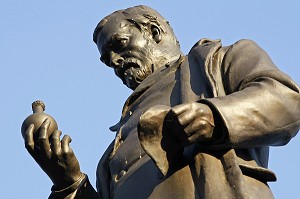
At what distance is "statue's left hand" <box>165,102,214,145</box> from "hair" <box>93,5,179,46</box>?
2249 mm

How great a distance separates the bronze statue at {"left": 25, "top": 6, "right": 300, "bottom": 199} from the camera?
5504mm

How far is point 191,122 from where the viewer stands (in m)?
5.43

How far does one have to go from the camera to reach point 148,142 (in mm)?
5473

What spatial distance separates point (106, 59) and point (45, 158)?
4.87 feet

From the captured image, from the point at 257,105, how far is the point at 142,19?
2238 mm

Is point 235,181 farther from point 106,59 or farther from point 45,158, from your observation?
point 106,59

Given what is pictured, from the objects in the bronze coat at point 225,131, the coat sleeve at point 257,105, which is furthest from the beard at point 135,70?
the coat sleeve at point 257,105

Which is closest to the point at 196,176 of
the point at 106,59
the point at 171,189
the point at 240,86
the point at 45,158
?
the point at 171,189

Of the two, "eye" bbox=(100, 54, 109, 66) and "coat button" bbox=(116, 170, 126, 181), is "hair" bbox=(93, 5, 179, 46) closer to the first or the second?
"eye" bbox=(100, 54, 109, 66)

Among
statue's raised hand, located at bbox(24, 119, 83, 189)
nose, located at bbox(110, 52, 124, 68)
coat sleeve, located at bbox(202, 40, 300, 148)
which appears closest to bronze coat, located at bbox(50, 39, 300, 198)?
coat sleeve, located at bbox(202, 40, 300, 148)

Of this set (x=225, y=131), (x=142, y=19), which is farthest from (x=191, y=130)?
(x=142, y=19)

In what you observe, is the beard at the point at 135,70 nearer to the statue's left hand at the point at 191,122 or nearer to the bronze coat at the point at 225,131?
the bronze coat at the point at 225,131

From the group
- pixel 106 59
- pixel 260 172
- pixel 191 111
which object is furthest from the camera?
pixel 106 59

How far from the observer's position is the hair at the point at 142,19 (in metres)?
7.65
